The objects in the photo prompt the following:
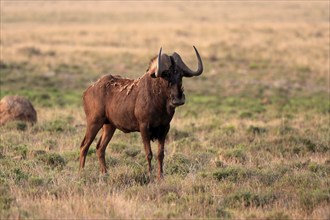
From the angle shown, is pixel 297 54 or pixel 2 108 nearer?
pixel 2 108

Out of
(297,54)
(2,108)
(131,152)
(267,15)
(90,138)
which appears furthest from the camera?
(267,15)

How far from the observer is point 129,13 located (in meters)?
88.4

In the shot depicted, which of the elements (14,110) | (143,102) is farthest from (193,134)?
(143,102)

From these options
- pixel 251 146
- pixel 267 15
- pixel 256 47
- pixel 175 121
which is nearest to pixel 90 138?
pixel 251 146

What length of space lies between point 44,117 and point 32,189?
1081cm

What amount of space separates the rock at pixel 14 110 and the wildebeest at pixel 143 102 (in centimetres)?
523

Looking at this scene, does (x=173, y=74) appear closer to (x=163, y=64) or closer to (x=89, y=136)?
(x=163, y=64)

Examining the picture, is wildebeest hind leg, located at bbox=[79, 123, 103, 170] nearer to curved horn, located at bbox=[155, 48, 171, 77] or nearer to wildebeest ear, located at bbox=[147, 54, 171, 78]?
wildebeest ear, located at bbox=[147, 54, 171, 78]

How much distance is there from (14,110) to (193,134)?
Answer: 456 cm

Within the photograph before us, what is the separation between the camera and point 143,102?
37.0 feet

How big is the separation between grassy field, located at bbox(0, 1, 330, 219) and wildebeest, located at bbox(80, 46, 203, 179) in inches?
24.9

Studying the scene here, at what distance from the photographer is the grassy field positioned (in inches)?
358

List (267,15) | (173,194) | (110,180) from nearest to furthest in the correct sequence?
1. (173,194)
2. (110,180)
3. (267,15)

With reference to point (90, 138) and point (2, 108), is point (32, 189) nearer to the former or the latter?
point (90, 138)
